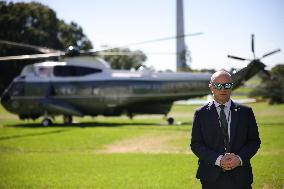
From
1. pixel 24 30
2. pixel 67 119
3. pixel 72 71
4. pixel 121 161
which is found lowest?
pixel 67 119

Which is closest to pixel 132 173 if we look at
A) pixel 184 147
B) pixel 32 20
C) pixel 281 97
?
pixel 184 147

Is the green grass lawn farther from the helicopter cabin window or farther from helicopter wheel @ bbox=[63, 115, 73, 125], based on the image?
helicopter wheel @ bbox=[63, 115, 73, 125]

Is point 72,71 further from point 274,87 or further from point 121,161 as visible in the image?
point 121,161

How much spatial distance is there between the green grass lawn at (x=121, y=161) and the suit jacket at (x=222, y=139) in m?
4.55

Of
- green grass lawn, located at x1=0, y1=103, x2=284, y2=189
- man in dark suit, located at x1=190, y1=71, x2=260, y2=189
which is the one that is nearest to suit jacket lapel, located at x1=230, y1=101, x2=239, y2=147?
man in dark suit, located at x1=190, y1=71, x2=260, y2=189

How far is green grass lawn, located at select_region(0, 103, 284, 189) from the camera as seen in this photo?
36.9ft

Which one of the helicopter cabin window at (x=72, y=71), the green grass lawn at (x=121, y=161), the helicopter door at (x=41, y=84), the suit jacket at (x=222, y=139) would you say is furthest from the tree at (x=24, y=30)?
the suit jacket at (x=222, y=139)

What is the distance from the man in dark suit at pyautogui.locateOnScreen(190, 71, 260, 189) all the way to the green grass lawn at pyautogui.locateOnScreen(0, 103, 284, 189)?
457 centimetres

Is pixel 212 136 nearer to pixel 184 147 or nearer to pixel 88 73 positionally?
pixel 184 147

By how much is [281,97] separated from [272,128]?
398 cm

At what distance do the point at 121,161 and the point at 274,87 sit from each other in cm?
732

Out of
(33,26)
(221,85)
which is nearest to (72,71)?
(33,26)

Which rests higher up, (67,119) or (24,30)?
(24,30)

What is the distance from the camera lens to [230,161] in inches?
207
